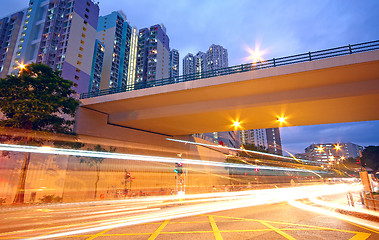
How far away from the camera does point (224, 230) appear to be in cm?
803

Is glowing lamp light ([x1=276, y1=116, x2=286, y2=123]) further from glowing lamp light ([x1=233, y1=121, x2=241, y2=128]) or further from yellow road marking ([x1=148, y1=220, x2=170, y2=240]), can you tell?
yellow road marking ([x1=148, y1=220, x2=170, y2=240])

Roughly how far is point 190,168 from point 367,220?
107ft

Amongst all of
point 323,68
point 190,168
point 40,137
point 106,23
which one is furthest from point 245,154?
point 106,23

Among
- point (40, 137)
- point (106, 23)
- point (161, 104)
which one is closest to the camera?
point (40, 137)

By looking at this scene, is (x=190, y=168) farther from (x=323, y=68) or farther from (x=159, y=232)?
(x=159, y=232)

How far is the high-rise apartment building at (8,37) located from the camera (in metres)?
74.6

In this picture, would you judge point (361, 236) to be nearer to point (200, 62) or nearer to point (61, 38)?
point (61, 38)

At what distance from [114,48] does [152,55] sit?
21.0 m

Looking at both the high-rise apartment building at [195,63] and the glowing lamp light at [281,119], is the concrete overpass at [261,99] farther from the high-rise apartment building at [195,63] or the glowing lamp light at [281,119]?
the high-rise apartment building at [195,63]

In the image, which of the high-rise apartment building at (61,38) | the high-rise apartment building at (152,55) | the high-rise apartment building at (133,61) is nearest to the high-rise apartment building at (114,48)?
the high-rise apartment building at (133,61)

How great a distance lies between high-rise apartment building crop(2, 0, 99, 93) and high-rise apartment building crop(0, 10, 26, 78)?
2.91m

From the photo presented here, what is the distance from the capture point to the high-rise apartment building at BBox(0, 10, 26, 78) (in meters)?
74.6

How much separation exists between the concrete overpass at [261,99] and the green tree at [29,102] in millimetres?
4277

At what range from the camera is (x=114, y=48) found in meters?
101
